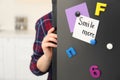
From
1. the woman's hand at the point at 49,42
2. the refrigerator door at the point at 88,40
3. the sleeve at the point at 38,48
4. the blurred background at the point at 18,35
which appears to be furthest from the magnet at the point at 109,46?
the blurred background at the point at 18,35

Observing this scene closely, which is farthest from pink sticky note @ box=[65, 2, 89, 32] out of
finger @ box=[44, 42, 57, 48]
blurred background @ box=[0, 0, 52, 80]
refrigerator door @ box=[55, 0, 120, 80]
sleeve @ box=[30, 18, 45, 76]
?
blurred background @ box=[0, 0, 52, 80]

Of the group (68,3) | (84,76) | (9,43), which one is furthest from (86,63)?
(9,43)

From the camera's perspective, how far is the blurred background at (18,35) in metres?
2.72

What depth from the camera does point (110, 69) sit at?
2.15 ft

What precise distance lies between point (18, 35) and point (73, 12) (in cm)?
209

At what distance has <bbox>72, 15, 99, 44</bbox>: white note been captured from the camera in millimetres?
660

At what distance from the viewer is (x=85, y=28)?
2.24 feet

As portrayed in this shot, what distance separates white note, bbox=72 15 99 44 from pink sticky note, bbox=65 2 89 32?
0.01 metres

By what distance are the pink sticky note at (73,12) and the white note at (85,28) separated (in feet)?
0.03

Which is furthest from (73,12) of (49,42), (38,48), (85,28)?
(38,48)

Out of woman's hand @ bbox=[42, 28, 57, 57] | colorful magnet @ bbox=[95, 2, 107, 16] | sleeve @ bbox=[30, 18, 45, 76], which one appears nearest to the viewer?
colorful magnet @ bbox=[95, 2, 107, 16]

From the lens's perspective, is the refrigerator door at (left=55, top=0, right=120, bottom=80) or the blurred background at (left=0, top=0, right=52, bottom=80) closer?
the refrigerator door at (left=55, top=0, right=120, bottom=80)

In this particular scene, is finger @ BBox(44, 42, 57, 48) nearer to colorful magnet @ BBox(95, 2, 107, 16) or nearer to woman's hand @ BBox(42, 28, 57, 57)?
woman's hand @ BBox(42, 28, 57, 57)

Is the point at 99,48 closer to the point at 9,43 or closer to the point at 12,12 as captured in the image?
the point at 9,43
